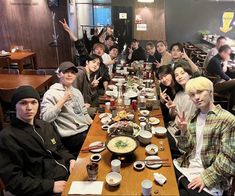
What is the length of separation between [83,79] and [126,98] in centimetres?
71

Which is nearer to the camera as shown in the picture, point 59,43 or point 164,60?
point 164,60

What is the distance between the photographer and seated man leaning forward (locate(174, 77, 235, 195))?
60.1 inches

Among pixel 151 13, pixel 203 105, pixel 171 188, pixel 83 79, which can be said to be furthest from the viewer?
pixel 151 13

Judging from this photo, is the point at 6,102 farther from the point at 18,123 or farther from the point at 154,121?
the point at 154,121

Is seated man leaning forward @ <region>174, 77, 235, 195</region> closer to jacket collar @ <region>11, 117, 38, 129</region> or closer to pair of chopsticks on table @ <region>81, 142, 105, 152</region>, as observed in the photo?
pair of chopsticks on table @ <region>81, 142, 105, 152</region>

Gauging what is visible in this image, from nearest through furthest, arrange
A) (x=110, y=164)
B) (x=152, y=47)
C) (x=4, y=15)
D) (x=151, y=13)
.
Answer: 1. (x=110, y=164)
2. (x=152, y=47)
3. (x=4, y=15)
4. (x=151, y=13)

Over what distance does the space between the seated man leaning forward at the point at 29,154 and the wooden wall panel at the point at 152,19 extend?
7063mm

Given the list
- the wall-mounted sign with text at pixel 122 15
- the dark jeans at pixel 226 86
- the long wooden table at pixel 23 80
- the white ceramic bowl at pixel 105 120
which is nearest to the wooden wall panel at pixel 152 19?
the wall-mounted sign with text at pixel 122 15

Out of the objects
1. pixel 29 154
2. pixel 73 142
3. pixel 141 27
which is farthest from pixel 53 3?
pixel 29 154

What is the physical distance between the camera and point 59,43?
690cm

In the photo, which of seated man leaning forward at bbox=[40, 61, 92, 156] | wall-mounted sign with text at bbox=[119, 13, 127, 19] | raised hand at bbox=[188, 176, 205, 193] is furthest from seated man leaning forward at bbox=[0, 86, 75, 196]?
wall-mounted sign with text at bbox=[119, 13, 127, 19]

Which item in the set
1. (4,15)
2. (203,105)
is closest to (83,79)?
(203,105)

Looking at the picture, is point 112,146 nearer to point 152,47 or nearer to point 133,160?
point 133,160

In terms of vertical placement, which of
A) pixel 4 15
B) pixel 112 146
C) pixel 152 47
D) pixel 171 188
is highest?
pixel 4 15
